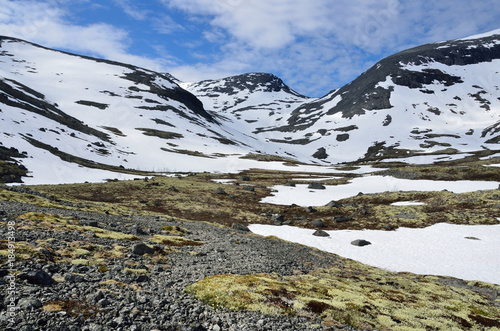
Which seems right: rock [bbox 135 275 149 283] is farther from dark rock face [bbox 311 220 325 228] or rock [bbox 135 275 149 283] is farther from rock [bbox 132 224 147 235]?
dark rock face [bbox 311 220 325 228]

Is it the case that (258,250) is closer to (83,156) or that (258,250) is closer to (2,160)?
(2,160)

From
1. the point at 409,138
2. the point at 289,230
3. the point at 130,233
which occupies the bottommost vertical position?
the point at 289,230

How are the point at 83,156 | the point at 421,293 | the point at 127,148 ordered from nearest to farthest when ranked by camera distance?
the point at 421,293 → the point at 83,156 → the point at 127,148

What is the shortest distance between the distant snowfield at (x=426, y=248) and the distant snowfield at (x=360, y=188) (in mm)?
20421

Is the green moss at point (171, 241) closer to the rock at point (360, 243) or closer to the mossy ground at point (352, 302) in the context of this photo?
the mossy ground at point (352, 302)

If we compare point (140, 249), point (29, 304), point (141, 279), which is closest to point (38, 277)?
point (29, 304)

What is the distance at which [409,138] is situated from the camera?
610 ft

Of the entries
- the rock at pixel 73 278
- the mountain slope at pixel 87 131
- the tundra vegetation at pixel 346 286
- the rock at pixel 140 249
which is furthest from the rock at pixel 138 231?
the mountain slope at pixel 87 131

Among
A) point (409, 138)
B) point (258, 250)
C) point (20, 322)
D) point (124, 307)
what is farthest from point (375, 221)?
point (409, 138)

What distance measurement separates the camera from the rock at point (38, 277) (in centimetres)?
883

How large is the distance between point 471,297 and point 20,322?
2310 centimetres

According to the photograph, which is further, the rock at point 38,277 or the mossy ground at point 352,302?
the mossy ground at point 352,302

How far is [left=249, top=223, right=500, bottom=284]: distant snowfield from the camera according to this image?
Answer: 24609 mm

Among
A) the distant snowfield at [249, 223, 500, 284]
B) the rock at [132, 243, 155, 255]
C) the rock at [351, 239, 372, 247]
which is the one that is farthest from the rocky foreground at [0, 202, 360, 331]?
the rock at [351, 239, 372, 247]
